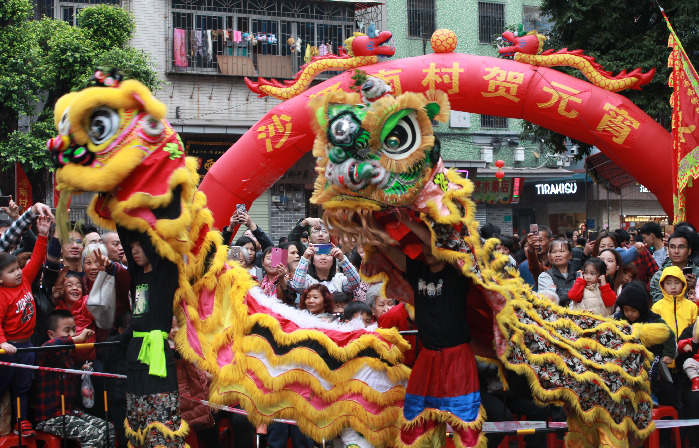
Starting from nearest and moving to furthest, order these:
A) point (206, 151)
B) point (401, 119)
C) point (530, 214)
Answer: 1. point (401, 119)
2. point (206, 151)
3. point (530, 214)

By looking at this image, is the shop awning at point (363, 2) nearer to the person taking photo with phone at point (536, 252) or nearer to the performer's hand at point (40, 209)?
the person taking photo with phone at point (536, 252)

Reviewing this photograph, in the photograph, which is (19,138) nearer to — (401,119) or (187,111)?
A: (187,111)

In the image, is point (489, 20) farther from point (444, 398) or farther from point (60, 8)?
point (444, 398)

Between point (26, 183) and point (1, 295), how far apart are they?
6.83 m

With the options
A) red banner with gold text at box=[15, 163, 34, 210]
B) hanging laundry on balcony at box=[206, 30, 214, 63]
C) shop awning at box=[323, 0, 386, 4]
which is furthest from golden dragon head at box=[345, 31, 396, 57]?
shop awning at box=[323, 0, 386, 4]

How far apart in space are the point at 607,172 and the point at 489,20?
7935mm

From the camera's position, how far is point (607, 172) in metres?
10.9

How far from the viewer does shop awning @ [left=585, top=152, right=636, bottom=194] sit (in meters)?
10.8

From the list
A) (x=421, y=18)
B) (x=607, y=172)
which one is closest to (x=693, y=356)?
(x=607, y=172)

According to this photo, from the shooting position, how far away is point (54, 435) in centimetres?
401

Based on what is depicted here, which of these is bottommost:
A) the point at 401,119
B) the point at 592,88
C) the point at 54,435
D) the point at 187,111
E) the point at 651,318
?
the point at 54,435

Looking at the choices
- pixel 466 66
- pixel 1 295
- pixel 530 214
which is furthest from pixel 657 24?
pixel 530 214

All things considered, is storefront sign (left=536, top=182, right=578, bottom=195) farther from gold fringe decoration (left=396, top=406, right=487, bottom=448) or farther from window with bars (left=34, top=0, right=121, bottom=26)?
gold fringe decoration (left=396, top=406, right=487, bottom=448)

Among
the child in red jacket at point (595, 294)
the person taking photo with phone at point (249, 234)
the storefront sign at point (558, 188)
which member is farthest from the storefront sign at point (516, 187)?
the child in red jacket at point (595, 294)
